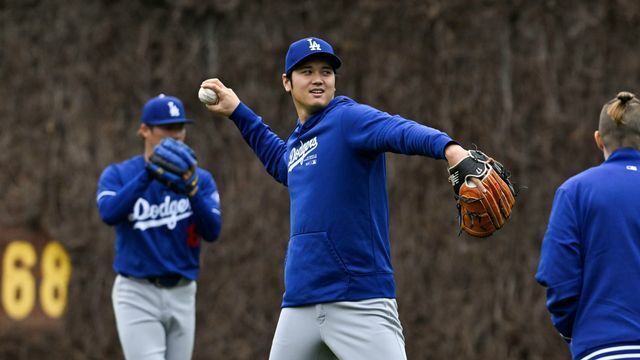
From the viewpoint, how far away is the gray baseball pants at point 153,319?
657 cm

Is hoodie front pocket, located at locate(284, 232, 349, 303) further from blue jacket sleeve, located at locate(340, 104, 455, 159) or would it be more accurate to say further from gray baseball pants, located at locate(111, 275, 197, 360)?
gray baseball pants, located at locate(111, 275, 197, 360)

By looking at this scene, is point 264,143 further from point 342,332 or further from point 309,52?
point 342,332

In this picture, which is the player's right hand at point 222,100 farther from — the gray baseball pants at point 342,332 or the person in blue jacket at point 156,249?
the gray baseball pants at point 342,332

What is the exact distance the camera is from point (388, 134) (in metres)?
4.33

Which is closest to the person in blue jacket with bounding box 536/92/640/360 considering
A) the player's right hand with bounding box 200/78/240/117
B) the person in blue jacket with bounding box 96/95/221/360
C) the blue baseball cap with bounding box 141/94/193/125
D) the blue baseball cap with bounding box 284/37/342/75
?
the blue baseball cap with bounding box 284/37/342/75

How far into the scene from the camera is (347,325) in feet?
14.9

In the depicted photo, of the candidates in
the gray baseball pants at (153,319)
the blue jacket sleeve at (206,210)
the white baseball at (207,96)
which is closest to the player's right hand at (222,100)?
the white baseball at (207,96)

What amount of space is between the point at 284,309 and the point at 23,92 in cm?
566

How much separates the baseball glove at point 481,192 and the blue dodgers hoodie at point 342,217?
54cm

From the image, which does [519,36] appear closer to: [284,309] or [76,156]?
[76,156]

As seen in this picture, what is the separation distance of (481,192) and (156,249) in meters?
3.21

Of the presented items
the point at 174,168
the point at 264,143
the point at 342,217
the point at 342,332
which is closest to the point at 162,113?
the point at 174,168

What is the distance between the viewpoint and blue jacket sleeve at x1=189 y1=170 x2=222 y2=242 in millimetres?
6652

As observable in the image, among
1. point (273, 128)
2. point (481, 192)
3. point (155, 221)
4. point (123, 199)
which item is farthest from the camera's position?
point (273, 128)
